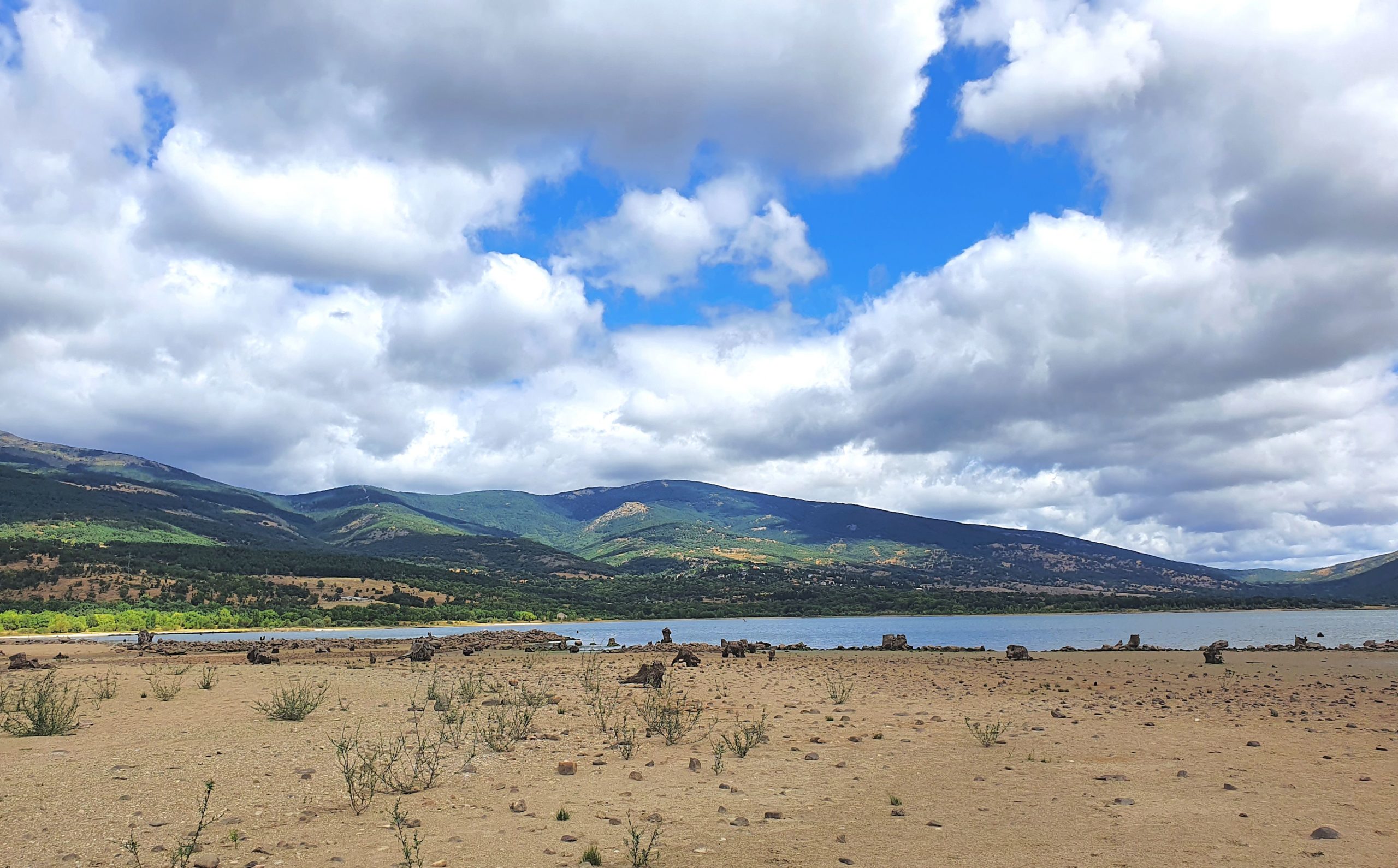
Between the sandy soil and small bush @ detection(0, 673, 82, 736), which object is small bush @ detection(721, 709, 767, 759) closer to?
the sandy soil

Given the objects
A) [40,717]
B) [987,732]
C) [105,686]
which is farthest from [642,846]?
[105,686]

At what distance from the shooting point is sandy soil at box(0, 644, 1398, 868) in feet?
27.1

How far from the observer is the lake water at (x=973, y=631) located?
64.2 meters

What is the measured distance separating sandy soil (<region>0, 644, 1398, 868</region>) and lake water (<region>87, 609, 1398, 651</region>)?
118ft

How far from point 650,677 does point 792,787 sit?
1332 cm

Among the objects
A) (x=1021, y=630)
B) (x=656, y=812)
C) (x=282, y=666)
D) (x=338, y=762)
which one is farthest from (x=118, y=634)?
(x=1021, y=630)

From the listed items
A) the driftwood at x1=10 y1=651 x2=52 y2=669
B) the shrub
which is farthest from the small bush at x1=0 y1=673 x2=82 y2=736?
the shrub

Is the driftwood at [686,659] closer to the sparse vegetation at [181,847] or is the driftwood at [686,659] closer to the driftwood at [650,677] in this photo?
the driftwood at [650,677]

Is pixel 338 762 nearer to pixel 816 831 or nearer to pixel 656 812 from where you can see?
pixel 656 812

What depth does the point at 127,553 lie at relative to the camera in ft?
429

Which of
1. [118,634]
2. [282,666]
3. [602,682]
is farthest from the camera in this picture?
[118,634]

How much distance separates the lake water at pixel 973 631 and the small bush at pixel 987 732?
3705 centimetres

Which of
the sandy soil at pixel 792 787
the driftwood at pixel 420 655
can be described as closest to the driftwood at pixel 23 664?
the sandy soil at pixel 792 787

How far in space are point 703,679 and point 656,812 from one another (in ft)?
56.2
